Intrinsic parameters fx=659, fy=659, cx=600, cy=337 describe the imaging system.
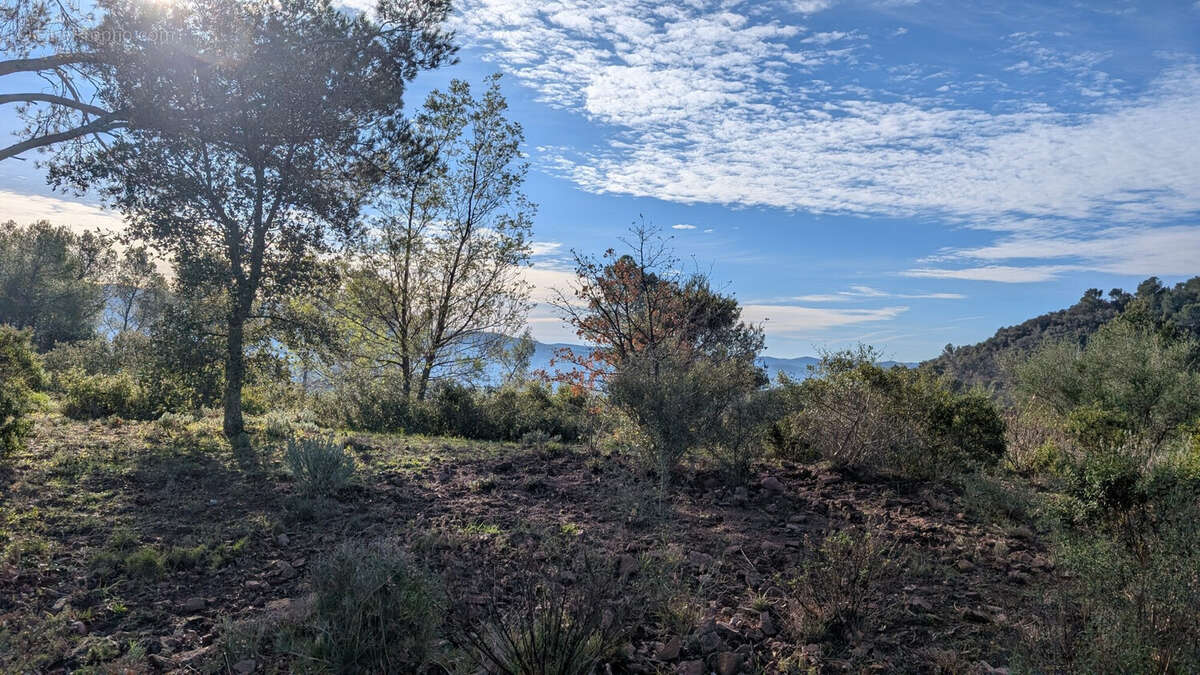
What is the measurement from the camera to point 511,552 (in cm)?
479

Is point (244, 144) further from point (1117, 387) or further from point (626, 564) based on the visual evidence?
point (1117, 387)

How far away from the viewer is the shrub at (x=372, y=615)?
10.5 feet

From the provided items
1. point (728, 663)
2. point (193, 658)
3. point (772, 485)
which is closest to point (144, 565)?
point (193, 658)

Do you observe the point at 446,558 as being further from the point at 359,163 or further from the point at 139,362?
the point at 359,163

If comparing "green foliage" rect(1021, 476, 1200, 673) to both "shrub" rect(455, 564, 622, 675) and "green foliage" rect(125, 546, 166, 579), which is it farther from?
"green foliage" rect(125, 546, 166, 579)

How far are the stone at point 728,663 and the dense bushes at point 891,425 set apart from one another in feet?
15.6

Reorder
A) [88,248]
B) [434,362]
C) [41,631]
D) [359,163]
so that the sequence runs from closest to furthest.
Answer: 1. [41,631]
2. [359,163]
3. [434,362]
4. [88,248]

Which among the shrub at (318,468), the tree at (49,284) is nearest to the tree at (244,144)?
the shrub at (318,468)

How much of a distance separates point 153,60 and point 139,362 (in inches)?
168

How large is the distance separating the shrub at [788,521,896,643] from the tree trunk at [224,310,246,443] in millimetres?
9062

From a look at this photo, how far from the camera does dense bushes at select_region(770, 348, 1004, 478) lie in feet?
25.2

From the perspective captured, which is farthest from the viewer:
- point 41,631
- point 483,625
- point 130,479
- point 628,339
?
point 628,339

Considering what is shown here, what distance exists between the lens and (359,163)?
11312mm

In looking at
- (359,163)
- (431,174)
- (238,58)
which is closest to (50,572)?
(238,58)
